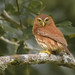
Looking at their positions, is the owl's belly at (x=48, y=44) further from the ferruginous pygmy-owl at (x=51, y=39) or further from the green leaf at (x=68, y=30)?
the green leaf at (x=68, y=30)

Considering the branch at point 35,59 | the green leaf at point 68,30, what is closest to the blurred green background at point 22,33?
the green leaf at point 68,30

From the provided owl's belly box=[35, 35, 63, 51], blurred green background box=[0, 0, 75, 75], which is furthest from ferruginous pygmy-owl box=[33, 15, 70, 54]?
blurred green background box=[0, 0, 75, 75]

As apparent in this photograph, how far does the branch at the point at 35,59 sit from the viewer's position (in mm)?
5473

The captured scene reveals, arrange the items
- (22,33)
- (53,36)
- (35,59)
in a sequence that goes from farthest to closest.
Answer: (22,33)
(53,36)
(35,59)

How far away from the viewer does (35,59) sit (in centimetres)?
571

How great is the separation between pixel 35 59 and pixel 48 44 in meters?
0.73

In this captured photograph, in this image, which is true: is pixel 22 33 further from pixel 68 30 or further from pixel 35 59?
pixel 35 59

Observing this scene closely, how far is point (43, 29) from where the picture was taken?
6.75 meters

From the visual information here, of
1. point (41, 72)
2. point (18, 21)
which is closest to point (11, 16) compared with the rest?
point (18, 21)

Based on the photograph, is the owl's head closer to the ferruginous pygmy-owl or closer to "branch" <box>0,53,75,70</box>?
the ferruginous pygmy-owl

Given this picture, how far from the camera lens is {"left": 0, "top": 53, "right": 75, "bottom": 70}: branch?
5.47m

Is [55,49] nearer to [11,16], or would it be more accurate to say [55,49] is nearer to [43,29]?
[43,29]

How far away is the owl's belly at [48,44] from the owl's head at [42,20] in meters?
0.59

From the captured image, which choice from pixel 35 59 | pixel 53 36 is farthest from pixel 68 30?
pixel 35 59
